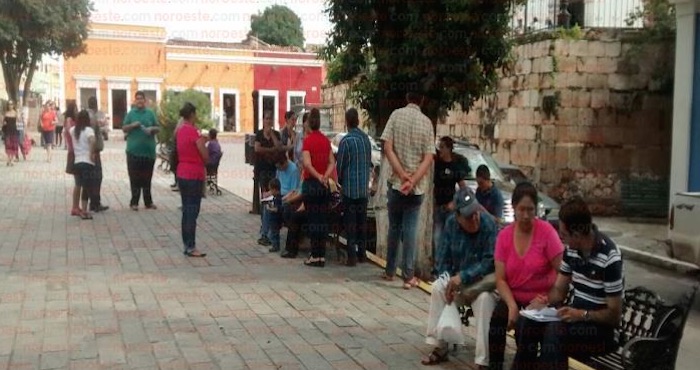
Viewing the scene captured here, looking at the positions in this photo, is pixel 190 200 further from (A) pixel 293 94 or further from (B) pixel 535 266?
(A) pixel 293 94

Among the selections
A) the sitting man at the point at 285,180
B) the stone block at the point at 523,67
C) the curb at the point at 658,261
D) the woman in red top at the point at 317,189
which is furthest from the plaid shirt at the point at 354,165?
the stone block at the point at 523,67

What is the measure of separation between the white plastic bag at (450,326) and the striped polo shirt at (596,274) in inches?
33.6

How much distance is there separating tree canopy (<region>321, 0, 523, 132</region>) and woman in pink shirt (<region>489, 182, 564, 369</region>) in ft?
9.96

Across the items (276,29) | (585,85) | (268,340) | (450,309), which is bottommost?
(268,340)

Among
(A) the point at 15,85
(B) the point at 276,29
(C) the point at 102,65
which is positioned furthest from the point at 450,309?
(B) the point at 276,29

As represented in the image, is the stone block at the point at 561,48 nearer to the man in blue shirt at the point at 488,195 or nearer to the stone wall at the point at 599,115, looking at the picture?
the stone wall at the point at 599,115

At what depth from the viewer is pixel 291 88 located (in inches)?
1997

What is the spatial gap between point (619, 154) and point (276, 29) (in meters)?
68.6

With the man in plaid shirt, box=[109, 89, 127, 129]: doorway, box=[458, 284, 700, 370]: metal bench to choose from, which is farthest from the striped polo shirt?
box=[109, 89, 127, 129]: doorway

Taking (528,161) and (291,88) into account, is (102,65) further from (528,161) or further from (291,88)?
(528,161)

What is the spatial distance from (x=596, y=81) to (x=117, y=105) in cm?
3902

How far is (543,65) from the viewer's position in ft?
53.3

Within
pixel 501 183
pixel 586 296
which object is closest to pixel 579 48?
pixel 501 183

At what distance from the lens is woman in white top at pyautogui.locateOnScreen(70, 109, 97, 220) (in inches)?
457
